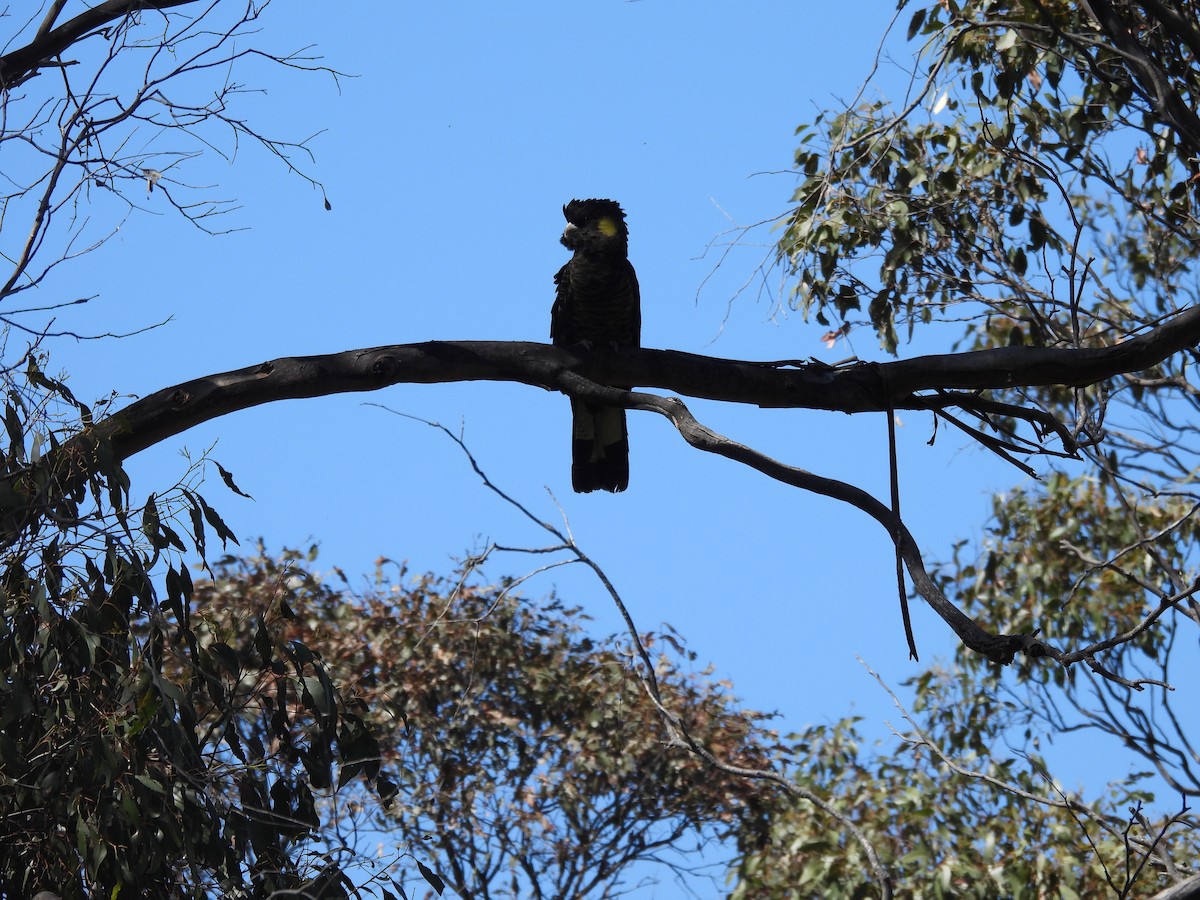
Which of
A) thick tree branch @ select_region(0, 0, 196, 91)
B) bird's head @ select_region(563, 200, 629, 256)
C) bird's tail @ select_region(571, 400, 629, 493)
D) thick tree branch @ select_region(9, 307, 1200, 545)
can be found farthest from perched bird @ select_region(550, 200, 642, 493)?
thick tree branch @ select_region(0, 0, 196, 91)

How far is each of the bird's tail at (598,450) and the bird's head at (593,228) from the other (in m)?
0.79

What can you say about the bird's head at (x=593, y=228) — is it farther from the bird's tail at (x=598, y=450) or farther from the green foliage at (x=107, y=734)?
the green foliage at (x=107, y=734)

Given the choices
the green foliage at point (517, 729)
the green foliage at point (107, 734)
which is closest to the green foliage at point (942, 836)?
the green foliage at point (517, 729)

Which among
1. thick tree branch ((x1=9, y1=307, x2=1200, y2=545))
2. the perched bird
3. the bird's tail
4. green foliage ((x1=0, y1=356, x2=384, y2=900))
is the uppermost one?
the perched bird

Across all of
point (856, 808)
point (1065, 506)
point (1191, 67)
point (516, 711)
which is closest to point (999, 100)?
point (1191, 67)

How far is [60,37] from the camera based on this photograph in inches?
127

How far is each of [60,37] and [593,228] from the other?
216cm

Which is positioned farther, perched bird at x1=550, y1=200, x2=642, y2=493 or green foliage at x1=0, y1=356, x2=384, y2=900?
perched bird at x1=550, y1=200, x2=642, y2=493

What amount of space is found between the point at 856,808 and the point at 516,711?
5.91ft

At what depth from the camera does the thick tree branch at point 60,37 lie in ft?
10.5

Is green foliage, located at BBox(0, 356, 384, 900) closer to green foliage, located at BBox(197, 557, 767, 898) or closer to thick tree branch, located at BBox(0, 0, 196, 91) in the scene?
thick tree branch, located at BBox(0, 0, 196, 91)

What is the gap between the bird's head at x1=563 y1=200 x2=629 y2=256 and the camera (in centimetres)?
493

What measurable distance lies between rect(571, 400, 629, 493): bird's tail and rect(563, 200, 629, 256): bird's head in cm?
79

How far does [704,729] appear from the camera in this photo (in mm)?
7059
